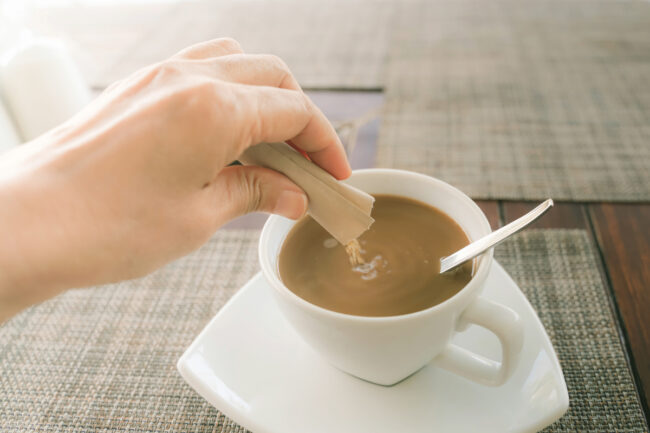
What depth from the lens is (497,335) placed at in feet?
1.78

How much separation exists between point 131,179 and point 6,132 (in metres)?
0.86

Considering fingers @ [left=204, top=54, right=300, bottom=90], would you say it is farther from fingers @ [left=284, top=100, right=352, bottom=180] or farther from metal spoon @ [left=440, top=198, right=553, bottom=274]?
metal spoon @ [left=440, top=198, right=553, bottom=274]

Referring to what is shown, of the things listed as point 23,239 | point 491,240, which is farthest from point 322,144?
point 23,239

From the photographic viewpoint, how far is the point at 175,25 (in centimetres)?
164

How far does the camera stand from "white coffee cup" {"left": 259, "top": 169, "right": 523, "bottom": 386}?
0.50 m

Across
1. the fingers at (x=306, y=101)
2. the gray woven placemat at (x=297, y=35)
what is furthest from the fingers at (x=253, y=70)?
the gray woven placemat at (x=297, y=35)

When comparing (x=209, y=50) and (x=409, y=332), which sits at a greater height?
(x=209, y=50)

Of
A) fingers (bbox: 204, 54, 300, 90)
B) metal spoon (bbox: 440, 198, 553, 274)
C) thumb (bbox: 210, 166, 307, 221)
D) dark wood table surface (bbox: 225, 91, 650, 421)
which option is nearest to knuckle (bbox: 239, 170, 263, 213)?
thumb (bbox: 210, 166, 307, 221)

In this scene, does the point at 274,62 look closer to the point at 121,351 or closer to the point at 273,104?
the point at 273,104

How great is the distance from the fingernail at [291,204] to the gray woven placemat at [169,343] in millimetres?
245

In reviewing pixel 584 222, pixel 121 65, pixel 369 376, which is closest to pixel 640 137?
pixel 584 222

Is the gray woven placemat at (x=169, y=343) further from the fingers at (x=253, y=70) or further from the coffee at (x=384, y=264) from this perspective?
the fingers at (x=253, y=70)

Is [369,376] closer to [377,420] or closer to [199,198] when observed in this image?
[377,420]

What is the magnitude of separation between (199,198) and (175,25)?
1298mm
